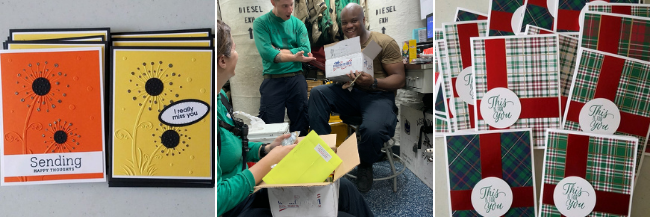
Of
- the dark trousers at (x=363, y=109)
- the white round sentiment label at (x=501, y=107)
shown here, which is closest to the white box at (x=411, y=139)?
the dark trousers at (x=363, y=109)

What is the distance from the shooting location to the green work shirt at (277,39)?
0.85m

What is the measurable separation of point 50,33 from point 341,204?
80cm

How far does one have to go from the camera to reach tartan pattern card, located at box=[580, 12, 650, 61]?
58 cm

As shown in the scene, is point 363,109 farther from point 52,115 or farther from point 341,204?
point 52,115

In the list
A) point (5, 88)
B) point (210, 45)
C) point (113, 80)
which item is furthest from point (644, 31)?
point (5, 88)

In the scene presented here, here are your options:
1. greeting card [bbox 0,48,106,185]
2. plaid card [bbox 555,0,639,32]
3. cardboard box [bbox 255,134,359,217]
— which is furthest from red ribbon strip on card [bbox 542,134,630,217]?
greeting card [bbox 0,48,106,185]

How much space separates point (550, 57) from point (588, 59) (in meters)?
0.08

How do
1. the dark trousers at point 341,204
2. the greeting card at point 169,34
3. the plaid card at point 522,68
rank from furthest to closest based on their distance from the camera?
the dark trousers at point 341,204
the greeting card at point 169,34
the plaid card at point 522,68

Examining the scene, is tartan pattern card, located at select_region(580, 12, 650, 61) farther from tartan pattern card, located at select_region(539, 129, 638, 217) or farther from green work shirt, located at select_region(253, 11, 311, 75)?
green work shirt, located at select_region(253, 11, 311, 75)

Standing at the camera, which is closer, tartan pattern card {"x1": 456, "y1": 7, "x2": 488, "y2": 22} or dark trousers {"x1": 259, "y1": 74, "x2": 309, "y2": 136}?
tartan pattern card {"x1": 456, "y1": 7, "x2": 488, "y2": 22}

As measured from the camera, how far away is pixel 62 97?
669 mm

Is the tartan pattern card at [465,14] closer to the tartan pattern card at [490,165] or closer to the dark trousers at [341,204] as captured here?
the tartan pattern card at [490,165]

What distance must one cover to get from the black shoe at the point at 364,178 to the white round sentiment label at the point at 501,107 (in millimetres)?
495

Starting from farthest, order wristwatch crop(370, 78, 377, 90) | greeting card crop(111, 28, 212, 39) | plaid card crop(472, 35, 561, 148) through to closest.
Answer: wristwatch crop(370, 78, 377, 90)
greeting card crop(111, 28, 212, 39)
plaid card crop(472, 35, 561, 148)
